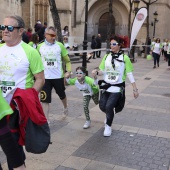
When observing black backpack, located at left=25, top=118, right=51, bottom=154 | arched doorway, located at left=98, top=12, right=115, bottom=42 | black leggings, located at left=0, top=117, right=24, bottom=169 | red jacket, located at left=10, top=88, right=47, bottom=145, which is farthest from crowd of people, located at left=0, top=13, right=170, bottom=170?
arched doorway, located at left=98, top=12, right=115, bottom=42

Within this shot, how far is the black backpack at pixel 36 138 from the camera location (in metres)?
3.08

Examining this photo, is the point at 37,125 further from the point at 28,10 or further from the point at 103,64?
the point at 28,10

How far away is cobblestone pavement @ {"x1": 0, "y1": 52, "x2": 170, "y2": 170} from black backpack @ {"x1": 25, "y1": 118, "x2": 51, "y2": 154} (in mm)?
1372

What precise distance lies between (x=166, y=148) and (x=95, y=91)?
1768mm

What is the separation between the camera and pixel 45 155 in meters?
4.82

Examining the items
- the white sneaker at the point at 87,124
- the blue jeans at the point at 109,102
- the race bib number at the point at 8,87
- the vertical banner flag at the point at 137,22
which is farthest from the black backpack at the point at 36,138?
the vertical banner flag at the point at 137,22

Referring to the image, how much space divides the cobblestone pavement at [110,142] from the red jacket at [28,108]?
1.44 metres

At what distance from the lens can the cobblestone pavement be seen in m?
4.55

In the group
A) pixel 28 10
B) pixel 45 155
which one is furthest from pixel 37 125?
pixel 28 10

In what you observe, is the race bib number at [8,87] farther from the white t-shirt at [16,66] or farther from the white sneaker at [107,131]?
the white sneaker at [107,131]

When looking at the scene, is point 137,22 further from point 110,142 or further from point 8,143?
point 8,143

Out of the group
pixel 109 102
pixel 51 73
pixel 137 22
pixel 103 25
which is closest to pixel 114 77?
pixel 109 102

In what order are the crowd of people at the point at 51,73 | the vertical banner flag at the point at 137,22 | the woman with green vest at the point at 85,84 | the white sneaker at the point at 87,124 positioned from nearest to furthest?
the crowd of people at the point at 51,73 < the woman with green vest at the point at 85,84 < the white sneaker at the point at 87,124 < the vertical banner flag at the point at 137,22

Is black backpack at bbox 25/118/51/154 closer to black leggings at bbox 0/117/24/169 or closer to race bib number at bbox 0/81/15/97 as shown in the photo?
black leggings at bbox 0/117/24/169
